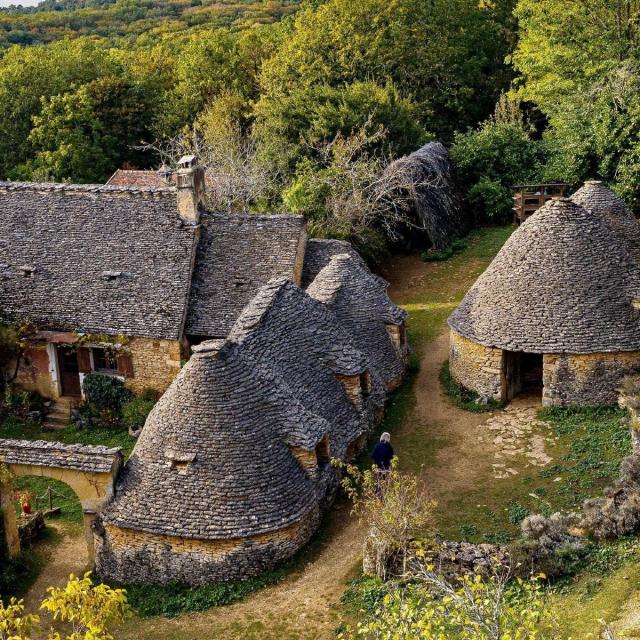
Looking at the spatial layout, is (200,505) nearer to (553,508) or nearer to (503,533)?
(503,533)

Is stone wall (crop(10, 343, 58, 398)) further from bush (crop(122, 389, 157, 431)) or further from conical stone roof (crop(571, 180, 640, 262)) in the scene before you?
conical stone roof (crop(571, 180, 640, 262))

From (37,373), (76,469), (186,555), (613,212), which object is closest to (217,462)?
(186,555)

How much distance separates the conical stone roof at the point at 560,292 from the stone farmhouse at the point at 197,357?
3506 millimetres

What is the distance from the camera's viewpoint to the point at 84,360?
94.7 ft

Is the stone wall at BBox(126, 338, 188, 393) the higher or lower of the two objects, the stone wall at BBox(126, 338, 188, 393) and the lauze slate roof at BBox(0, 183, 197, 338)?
the lower

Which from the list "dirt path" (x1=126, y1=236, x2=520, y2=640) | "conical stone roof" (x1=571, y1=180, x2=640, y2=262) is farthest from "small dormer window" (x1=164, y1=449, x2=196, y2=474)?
"conical stone roof" (x1=571, y1=180, x2=640, y2=262)

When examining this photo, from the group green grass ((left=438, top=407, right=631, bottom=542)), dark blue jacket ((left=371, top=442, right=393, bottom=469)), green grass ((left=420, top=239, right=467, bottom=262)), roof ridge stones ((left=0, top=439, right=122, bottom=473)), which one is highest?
roof ridge stones ((left=0, top=439, right=122, bottom=473))

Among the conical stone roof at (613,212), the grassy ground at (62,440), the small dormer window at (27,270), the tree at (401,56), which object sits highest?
the tree at (401,56)

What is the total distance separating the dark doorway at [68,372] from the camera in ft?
96.2

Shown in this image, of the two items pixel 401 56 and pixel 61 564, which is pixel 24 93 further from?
pixel 61 564

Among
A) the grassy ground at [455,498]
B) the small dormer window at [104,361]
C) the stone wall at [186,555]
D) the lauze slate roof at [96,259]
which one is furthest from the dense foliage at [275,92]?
the stone wall at [186,555]

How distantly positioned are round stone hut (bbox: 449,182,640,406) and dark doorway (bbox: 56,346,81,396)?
42.1 ft

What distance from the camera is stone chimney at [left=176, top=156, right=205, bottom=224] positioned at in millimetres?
29109

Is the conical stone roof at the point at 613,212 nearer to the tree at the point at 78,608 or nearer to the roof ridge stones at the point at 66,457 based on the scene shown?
the roof ridge stones at the point at 66,457
